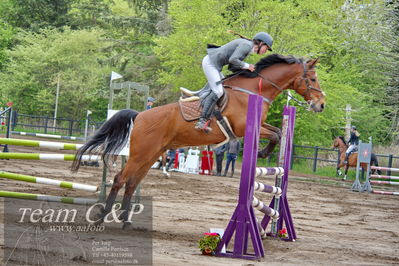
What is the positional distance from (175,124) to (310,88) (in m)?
1.97

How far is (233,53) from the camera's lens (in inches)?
294

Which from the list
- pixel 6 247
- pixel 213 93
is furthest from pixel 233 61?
pixel 6 247

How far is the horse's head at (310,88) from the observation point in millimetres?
8102

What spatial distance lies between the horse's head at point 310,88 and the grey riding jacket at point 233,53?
1011 millimetres

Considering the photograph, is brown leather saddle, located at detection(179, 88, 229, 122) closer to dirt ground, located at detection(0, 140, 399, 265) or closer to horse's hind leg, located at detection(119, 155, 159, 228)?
horse's hind leg, located at detection(119, 155, 159, 228)

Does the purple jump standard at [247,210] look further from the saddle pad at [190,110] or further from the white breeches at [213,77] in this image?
the saddle pad at [190,110]

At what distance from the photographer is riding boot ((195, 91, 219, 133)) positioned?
7.50 m

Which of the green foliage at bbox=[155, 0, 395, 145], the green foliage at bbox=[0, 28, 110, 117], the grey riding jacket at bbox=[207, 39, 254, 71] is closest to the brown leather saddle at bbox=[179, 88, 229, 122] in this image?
the grey riding jacket at bbox=[207, 39, 254, 71]

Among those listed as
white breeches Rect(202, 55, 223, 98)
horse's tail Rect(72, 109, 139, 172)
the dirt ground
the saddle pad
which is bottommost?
the dirt ground

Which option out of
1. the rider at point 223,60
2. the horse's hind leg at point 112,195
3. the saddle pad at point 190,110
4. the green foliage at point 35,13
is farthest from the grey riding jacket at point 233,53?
the green foliage at point 35,13

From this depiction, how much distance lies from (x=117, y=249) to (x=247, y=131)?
190 cm

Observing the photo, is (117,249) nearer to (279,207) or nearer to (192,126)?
(192,126)

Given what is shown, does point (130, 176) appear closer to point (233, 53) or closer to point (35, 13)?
point (233, 53)

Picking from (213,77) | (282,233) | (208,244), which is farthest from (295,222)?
(208,244)
